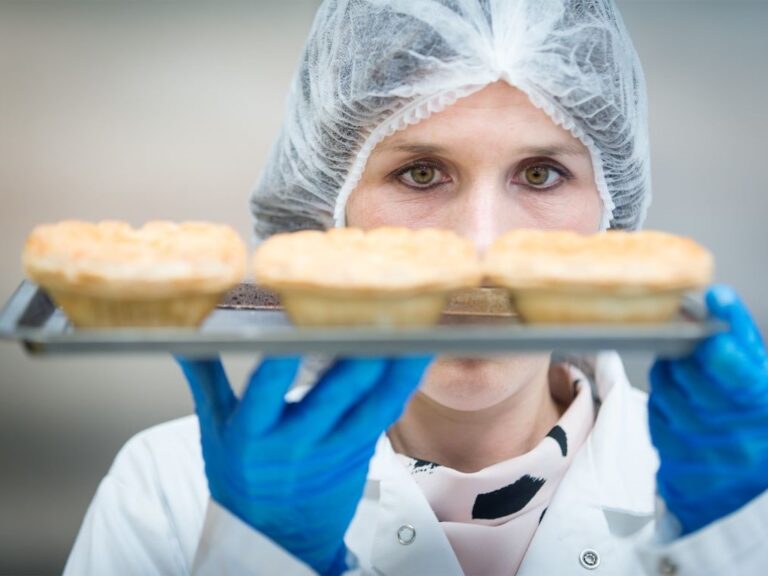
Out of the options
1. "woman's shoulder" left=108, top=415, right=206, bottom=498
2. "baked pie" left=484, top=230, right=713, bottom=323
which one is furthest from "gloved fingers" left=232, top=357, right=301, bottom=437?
"woman's shoulder" left=108, top=415, right=206, bottom=498

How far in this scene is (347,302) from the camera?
78 centimetres

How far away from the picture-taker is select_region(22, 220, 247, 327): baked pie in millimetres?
768

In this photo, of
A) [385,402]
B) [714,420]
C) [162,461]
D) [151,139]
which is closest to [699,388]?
[714,420]

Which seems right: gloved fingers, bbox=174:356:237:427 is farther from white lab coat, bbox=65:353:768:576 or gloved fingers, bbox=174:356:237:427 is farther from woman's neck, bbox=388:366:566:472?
woman's neck, bbox=388:366:566:472

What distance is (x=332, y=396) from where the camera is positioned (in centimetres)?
87

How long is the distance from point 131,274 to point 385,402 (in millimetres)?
300

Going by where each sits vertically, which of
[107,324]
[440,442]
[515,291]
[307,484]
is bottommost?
[440,442]

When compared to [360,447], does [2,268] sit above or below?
below

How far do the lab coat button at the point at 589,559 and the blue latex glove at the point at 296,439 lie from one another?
1.48 feet

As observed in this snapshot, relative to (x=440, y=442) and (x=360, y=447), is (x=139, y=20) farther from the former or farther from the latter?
(x=360, y=447)

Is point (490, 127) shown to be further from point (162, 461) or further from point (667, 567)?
point (162, 461)

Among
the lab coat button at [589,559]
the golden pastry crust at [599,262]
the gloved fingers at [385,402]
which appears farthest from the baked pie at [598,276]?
the lab coat button at [589,559]

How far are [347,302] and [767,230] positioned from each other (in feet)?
5.21

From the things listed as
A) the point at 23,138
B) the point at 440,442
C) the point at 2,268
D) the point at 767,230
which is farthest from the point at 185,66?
the point at 767,230
